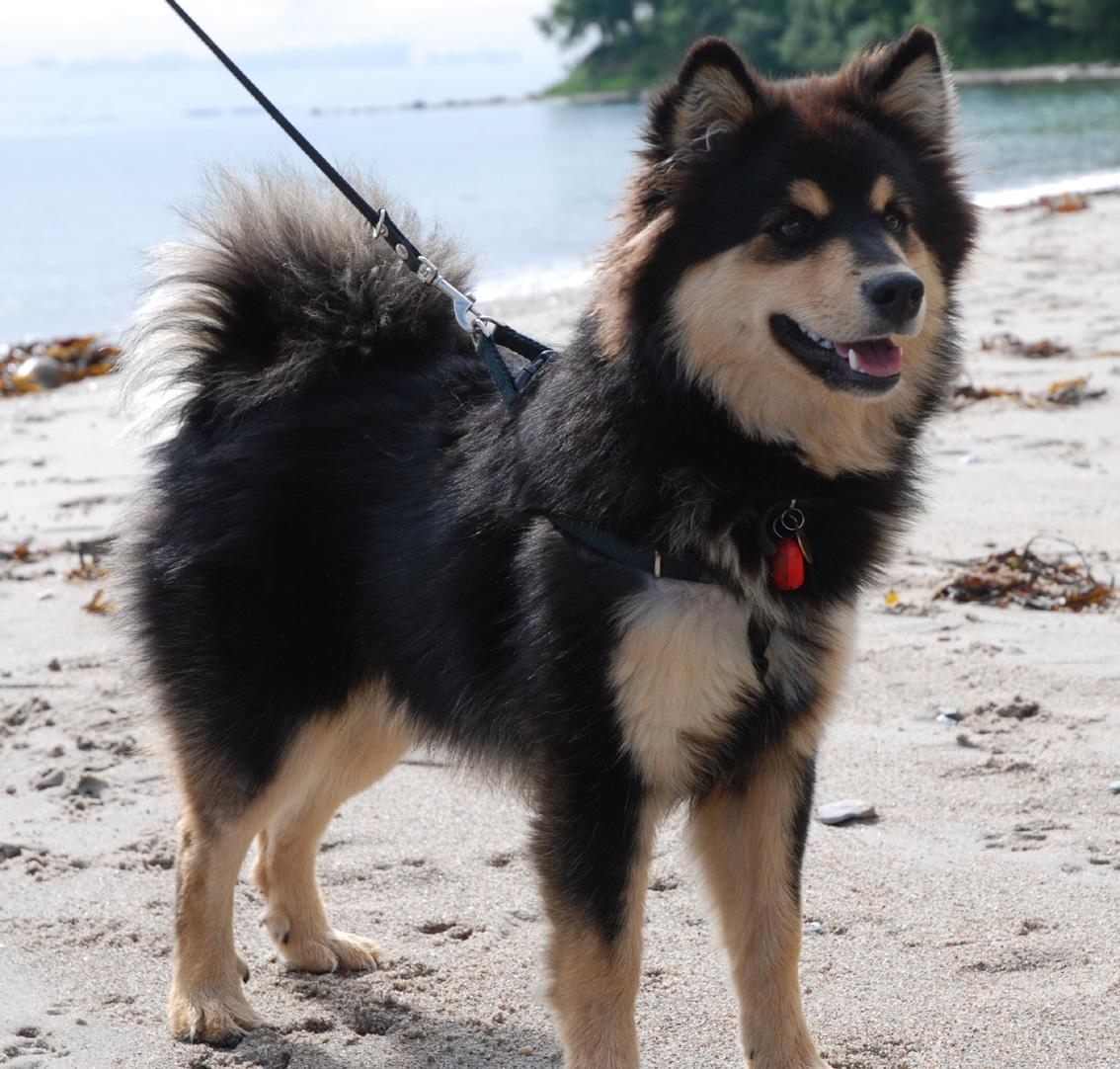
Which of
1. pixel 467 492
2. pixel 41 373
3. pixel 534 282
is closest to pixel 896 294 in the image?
pixel 467 492

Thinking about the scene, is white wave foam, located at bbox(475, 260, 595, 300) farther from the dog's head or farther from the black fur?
the dog's head

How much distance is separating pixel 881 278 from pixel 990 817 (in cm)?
171

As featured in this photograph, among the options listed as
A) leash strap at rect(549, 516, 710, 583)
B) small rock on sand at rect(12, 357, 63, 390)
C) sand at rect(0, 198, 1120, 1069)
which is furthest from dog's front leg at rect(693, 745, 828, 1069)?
small rock on sand at rect(12, 357, 63, 390)

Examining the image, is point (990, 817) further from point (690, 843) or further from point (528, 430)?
point (528, 430)

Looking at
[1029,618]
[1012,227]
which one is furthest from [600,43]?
[1029,618]

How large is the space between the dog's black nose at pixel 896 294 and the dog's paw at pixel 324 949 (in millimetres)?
1923

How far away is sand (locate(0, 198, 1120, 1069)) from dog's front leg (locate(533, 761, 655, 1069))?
148mm

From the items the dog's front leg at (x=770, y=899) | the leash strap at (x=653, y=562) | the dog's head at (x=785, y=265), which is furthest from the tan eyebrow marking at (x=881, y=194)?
the dog's front leg at (x=770, y=899)

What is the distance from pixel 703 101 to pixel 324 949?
2132mm


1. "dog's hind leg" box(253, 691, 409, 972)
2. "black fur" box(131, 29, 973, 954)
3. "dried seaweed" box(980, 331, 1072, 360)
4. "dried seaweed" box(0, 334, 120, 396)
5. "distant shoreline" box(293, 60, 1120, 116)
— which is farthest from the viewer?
"distant shoreline" box(293, 60, 1120, 116)

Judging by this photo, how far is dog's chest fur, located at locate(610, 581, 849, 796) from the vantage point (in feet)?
8.68

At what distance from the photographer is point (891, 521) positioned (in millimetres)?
2939

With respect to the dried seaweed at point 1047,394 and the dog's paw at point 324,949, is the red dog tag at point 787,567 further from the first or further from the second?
the dried seaweed at point 1047,394

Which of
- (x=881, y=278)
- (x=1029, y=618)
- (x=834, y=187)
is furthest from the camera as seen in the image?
(x=1029, y=618)
